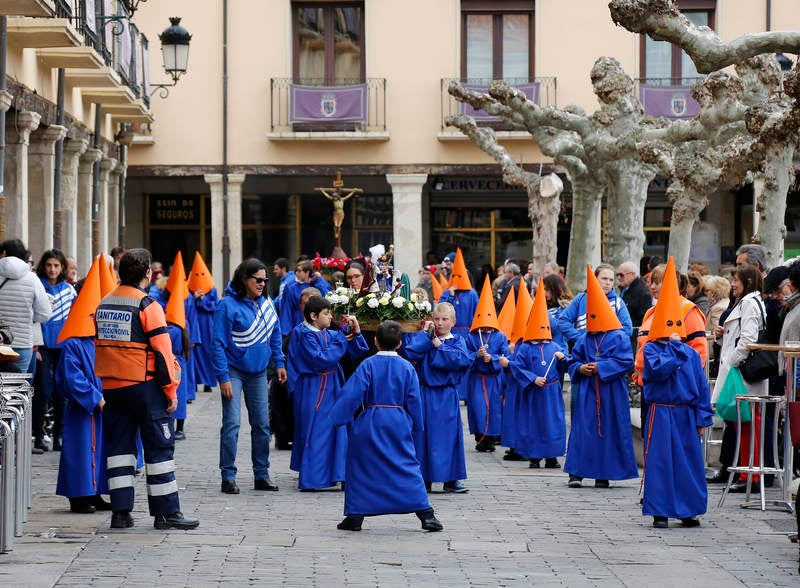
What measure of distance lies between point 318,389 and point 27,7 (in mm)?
5851

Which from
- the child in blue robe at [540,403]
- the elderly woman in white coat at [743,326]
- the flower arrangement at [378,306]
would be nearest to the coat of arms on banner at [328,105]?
the child in blue robe at [540,403]

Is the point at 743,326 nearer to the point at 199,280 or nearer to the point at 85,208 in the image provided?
the point at 199,280

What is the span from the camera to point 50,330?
1423 cm

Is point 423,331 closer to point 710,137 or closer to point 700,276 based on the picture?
point 700,276

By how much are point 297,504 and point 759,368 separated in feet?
12.0

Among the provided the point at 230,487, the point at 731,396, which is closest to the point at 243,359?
the point at 230,487

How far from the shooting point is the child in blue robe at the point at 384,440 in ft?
32.7

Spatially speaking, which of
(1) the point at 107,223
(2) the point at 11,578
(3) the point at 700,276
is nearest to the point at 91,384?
(2) the point at 11,578

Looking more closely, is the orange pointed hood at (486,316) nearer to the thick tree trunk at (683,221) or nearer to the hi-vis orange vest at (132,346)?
the thick tree trunk at (683,221)

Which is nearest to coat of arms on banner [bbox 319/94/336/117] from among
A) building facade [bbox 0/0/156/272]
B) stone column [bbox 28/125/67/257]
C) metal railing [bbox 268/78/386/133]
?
metal railing [bbox 268/78/386/133]

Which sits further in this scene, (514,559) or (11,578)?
(514,559)

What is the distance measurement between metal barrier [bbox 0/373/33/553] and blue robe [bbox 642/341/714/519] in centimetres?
404

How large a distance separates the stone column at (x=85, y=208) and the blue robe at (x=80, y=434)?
1554 centimetres

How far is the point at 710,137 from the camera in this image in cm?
1966
